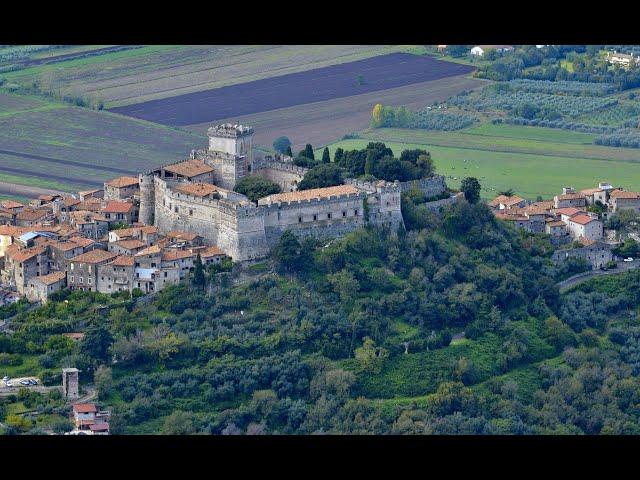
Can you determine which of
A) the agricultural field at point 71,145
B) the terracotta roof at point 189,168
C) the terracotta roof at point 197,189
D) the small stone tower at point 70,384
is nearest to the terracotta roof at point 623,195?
the terracotta roof at point 189,168

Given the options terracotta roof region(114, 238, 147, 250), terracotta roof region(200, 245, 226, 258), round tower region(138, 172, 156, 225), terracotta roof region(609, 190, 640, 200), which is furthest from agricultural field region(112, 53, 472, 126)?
terracotta roof region(200, 245, 226, 258)

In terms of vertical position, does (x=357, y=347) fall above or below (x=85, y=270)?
below

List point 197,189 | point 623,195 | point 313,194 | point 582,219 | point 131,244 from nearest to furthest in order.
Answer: point 131,244 < point 313,194 < point 197,189 < point 582,219 < point 623,195

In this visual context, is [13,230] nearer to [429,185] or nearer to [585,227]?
[429,185]

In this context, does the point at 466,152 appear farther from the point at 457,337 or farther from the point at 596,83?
the point at 457,337

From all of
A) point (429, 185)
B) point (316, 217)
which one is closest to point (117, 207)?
point (316, 217)

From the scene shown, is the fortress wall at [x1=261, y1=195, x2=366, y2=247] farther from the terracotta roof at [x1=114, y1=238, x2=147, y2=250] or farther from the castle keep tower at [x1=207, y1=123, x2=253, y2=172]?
the castle keep tower at [x1=207, y1=123, x2=253, y2=172]
